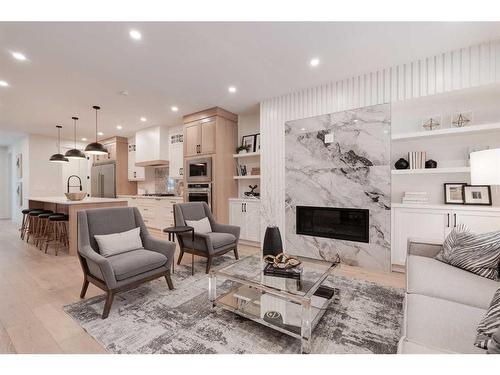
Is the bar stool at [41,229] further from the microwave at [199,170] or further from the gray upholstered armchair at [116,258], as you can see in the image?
the gray upholstered armchair at [116,258]

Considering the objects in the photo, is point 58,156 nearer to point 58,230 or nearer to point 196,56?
point 58,230

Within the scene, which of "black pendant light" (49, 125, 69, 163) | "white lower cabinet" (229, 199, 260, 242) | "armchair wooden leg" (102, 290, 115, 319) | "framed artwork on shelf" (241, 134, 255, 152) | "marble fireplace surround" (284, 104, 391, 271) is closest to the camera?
"armchair wooden leg" (102, 290, 115, 319)

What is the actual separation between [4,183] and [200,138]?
335 inches

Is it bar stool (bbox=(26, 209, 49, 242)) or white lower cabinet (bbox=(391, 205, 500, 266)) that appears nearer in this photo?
white lower cabinet (bbox=(391, 205, 500, 266))

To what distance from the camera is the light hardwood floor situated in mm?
1646

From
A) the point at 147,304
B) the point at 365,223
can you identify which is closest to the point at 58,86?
the point at 147,304

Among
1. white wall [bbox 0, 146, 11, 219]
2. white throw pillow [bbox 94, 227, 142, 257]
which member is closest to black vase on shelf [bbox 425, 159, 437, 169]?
white throw pillow [bbox 94, 227, 142, 257]

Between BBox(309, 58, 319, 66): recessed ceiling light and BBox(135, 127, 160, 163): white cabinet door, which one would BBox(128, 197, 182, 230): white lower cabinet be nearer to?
BBox(135, 127, 160, 163): white cabinet door

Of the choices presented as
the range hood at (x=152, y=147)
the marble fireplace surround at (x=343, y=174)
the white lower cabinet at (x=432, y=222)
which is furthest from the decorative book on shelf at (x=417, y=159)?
the range hood at (x=152, y=147)

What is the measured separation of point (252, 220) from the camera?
14.6ft

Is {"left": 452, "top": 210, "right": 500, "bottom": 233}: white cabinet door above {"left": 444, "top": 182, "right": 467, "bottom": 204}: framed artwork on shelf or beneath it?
beneath

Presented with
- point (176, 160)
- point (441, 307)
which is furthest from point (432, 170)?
point (176, 160)

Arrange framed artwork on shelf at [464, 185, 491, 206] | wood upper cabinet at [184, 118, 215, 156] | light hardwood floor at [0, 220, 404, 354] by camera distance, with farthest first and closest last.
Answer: wood upper cabinet at [184, 118, 215, 156] < framed artwork on shelf at [464, 185, 491, 206] < light hardwood floor at [0, 220, 404, 354]

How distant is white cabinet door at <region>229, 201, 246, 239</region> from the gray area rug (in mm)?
2169
